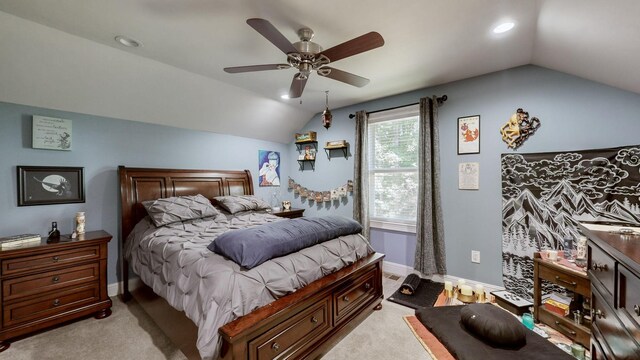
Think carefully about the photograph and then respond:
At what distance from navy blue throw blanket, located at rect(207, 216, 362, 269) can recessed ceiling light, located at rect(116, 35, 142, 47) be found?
1968mm

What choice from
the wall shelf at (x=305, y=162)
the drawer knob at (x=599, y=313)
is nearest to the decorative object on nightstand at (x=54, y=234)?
the wall shelf at (x=305, y=162)

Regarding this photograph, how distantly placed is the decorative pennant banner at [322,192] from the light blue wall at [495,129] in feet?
3.00

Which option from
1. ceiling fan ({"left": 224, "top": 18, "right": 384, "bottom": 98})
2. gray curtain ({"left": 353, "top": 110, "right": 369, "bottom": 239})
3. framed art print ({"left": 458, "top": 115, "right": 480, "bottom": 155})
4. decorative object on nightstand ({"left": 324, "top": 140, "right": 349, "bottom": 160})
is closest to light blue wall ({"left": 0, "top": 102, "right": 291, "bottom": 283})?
decorative object on nightstand ({"left": 324, "top": 140, "right": 349, "bottom": 160})

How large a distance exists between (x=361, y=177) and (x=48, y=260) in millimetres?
3554

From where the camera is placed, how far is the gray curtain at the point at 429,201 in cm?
325

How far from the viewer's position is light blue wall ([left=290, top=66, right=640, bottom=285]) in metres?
2.33

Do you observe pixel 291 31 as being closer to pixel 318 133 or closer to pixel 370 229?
pixel 318 133

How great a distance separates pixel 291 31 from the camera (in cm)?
212

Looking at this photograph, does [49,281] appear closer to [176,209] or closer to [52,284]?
[52,284]

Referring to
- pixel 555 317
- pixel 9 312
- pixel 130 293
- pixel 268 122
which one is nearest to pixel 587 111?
pixel 555 317

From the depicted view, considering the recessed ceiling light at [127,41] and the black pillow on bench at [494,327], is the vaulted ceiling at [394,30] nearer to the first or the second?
the recessed ceiling light at [127,41]

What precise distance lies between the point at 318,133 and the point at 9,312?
411 centimetres

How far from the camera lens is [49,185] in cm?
262

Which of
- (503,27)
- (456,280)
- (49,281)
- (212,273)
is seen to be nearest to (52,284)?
(49,281)
